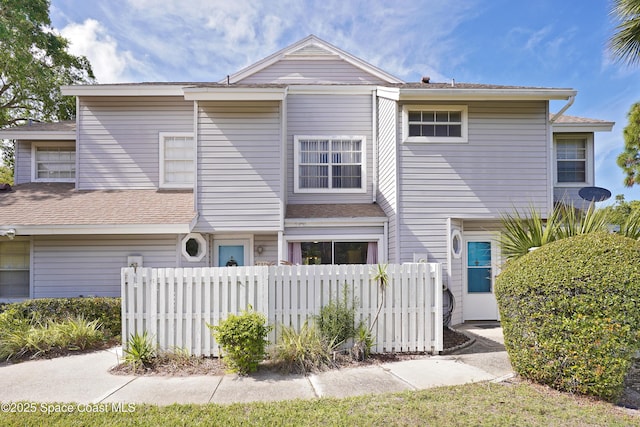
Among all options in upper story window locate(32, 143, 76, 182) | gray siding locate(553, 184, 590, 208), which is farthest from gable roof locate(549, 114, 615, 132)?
upper story window locate(32, 143, 76, 182)

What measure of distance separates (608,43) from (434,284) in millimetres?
7886

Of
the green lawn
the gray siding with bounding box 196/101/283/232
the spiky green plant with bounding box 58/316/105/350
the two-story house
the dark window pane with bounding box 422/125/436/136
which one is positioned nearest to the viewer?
the green lawn

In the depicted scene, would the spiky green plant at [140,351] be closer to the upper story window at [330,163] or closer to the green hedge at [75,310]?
the green hedge at [75,310]

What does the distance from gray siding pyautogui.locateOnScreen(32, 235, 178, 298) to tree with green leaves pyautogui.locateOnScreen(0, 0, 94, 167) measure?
7.01 meters

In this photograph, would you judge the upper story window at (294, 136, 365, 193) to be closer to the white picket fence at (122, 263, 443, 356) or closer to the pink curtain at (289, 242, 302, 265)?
the pink curtain at (289, 242, 302, 265)

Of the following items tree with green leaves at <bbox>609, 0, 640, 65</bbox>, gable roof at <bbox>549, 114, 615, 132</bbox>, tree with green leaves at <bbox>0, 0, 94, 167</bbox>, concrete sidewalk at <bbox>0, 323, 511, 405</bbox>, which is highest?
tree with green leaves at <bbox>0, 0, 94, 167</bbox>

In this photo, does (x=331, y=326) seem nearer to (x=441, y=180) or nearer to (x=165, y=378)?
(x=165, y=378)

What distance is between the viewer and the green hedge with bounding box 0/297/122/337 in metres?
7.13

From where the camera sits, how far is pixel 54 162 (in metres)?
10.8

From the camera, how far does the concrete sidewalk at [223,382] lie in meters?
4.45

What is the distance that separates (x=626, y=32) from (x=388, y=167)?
6.34 meters

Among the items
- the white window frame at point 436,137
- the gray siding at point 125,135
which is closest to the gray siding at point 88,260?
the gray siding at point 125,135

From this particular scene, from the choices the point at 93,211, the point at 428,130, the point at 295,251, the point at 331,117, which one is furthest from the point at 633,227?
the point at 93,211

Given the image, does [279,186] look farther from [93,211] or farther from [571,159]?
[571,159]
